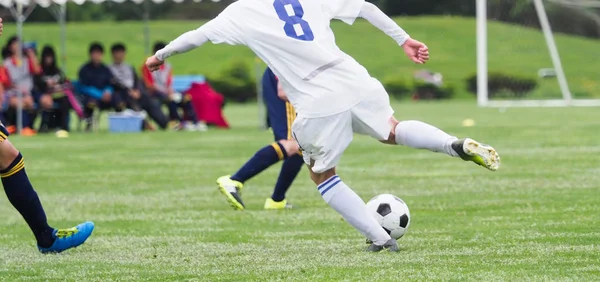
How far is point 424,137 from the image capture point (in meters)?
6.04

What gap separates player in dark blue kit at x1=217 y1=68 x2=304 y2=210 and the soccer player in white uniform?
8.76 feet

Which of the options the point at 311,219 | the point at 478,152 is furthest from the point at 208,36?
the point at 311,219

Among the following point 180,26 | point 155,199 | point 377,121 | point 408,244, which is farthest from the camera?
point 180,26

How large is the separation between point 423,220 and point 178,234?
1741 mm

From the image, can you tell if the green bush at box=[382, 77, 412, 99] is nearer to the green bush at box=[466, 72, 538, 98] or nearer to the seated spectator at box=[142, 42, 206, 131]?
the green bush at box=[466, 72, 538, 98]

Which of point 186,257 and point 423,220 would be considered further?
point 423,220

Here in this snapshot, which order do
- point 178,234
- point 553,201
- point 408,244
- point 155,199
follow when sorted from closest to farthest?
point 408,244, point 178,234, point 553,201, point 155,199

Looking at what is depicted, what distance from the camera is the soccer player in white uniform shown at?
20.1 ft

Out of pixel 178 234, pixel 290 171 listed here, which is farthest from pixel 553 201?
pixel 178 234

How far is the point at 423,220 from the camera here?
8.02m

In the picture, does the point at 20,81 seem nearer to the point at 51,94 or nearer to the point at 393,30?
the point at 51,94

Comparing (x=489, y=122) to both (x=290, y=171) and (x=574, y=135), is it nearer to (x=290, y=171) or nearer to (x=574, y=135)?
(x=574, y=135)

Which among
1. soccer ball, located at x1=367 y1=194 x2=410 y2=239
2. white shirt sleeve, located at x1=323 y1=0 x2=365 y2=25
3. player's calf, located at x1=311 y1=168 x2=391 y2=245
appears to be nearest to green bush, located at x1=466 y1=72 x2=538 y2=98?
soccer ball, located at x1=367 y1=194 x2=410 y2=239

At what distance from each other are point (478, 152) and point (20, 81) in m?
15.8
